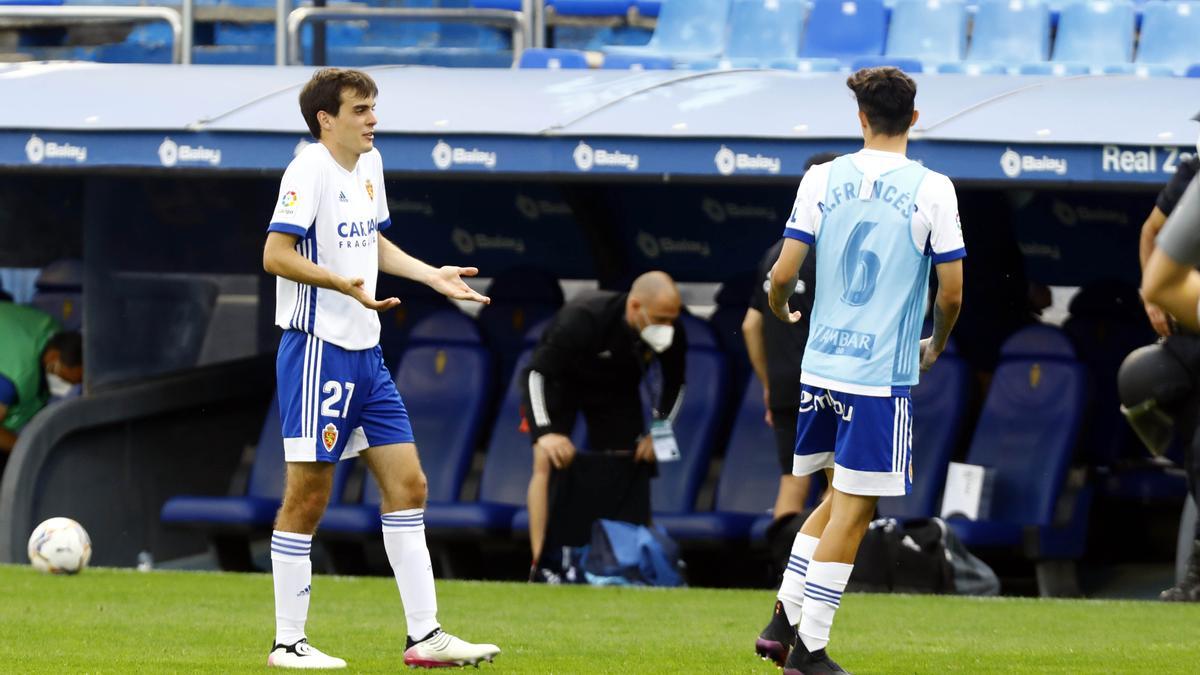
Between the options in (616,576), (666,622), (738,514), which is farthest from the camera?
(738,514)

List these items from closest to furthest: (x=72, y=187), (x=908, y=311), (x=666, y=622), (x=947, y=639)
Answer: (x=908, y=311), (x=947, y=639), (x=666, y=622), (x=72, y=187)

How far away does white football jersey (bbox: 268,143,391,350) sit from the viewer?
20.0 feet

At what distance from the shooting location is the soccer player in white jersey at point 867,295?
19.5ft

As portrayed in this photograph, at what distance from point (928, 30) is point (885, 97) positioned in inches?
297

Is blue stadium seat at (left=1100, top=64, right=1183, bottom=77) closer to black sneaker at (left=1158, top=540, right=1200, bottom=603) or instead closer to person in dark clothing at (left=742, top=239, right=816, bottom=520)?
person in dark clothing at (left=742, top=239, right=816, bottom=520)

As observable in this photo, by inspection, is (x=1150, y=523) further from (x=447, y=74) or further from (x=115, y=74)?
(x=115, y=74)

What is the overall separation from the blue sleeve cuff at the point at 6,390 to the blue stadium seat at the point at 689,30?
4126 mm

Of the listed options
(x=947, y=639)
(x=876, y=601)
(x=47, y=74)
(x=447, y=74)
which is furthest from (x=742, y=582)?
(x=47, y=74)

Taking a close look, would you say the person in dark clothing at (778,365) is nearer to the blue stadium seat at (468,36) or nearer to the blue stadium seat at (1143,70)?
the blue stadium seat at (1143,70)

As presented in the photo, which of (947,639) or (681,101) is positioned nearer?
(947,639)

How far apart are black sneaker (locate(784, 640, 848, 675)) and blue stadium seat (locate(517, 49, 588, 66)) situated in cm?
666

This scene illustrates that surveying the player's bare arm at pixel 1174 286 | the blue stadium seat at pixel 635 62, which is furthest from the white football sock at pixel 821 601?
the blue stadium seat at pixel 635 62

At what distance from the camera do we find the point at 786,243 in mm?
5973

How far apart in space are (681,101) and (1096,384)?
2707 mm
